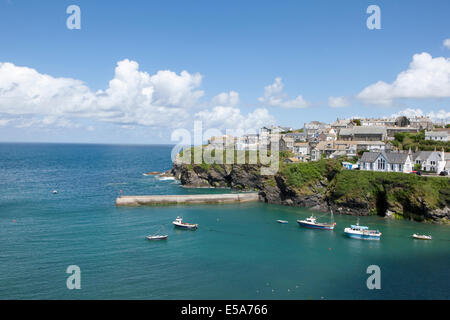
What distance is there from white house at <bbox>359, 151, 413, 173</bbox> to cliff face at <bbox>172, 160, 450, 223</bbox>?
5.61m

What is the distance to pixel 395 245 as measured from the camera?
167 feet

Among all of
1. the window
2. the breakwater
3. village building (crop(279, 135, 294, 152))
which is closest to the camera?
the breakwater

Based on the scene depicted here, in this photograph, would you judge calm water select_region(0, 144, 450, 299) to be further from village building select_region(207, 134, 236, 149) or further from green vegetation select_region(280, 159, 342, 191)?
village building select_region(207, 134, 236, 149)

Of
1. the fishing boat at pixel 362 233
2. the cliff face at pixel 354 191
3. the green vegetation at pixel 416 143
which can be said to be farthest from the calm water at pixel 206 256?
the green vegetation at pixel 416 143

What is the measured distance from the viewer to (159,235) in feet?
174

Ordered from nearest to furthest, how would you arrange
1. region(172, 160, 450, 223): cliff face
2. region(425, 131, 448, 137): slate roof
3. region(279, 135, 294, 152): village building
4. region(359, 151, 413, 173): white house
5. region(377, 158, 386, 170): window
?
region(172, 160, 450, 223): cliff face
region(359, 151, 413, 173): white house
region(377, 158, 386, 170): window
region(425, 131, 448, 137): slate roof
region(279, 135, 294, 152): village building

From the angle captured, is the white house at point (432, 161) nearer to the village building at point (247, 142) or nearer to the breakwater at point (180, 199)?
the breakwater at point (180, 199)

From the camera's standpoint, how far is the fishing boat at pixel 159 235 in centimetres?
5125

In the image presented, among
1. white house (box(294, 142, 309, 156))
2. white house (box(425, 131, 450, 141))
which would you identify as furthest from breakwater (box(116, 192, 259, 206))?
white house (box(425, 131, 450, 141))

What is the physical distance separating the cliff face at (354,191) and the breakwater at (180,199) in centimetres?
526

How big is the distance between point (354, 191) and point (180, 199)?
39.9 m

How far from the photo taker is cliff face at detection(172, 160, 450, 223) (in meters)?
63.2

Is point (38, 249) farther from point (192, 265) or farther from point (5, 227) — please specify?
point (192, 265)
